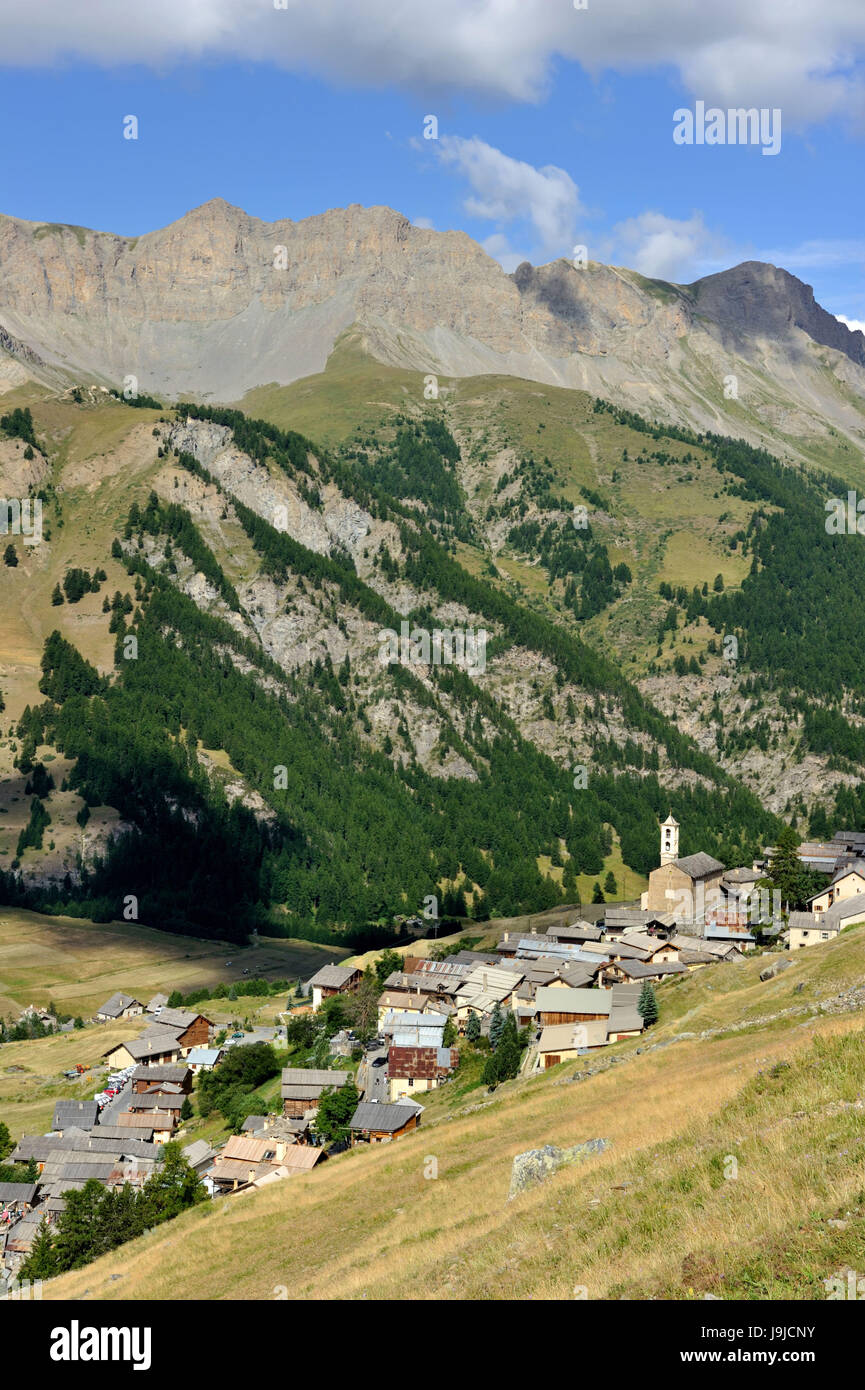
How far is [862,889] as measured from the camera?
123m

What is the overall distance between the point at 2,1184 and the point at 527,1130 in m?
52.5

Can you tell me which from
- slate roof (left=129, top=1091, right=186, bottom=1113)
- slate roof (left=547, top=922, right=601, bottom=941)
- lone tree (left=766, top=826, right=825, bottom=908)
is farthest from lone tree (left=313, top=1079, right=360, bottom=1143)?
lone tree (left=766, top=826, right=825, bottom=908)

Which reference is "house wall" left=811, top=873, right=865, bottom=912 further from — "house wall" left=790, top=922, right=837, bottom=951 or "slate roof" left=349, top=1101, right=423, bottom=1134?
"slate roof" left=349, top=1101, right=423, bottom=1134

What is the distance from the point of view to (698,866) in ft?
502

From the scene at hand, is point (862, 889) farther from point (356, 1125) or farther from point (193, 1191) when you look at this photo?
point (193, 1191)

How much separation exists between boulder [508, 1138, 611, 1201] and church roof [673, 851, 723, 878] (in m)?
115

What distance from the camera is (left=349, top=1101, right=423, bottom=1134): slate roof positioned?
8181cm

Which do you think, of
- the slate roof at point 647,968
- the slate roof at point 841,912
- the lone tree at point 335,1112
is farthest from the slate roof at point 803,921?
the lone tree at point 335,1112

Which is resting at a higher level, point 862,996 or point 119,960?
point 862,996

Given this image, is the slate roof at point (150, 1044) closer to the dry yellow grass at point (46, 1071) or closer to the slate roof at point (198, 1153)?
the dry yellow grass at point (46, 1071)

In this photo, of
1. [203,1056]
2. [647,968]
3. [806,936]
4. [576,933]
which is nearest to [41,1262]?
[203,1056]

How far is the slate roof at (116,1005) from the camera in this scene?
505ft

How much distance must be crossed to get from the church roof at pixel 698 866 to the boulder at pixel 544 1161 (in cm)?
11464
